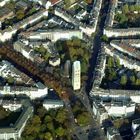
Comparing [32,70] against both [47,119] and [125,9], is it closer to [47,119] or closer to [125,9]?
[47,119]

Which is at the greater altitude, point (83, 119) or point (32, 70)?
point (32, 70)

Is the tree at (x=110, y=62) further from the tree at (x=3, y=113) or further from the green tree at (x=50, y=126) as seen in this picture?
the tree at (x=3, y=113)

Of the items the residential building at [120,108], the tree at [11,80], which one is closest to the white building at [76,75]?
the residential building at [120,108]

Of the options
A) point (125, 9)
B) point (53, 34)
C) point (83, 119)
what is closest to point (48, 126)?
point (83, 119)

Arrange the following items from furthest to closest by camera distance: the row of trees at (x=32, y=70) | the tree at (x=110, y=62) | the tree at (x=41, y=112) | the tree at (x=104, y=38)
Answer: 1. the tree at (x=104, y=38)
2. the tree at (x=110, y=62)
3. the row of trees at (x=32, y=70)
4. the tree at (x=41, y=112)

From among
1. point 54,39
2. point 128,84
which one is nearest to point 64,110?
point 128,84

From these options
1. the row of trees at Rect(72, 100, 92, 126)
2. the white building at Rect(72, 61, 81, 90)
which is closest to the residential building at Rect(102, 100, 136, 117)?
the row of trees at Rect(72, 100, 92, 126)

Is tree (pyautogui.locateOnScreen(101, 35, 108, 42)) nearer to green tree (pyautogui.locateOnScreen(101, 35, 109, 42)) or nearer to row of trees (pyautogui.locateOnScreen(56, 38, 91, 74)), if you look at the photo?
green tree (pyautogui.locateOnScreen(101, 35, 109, 42))
